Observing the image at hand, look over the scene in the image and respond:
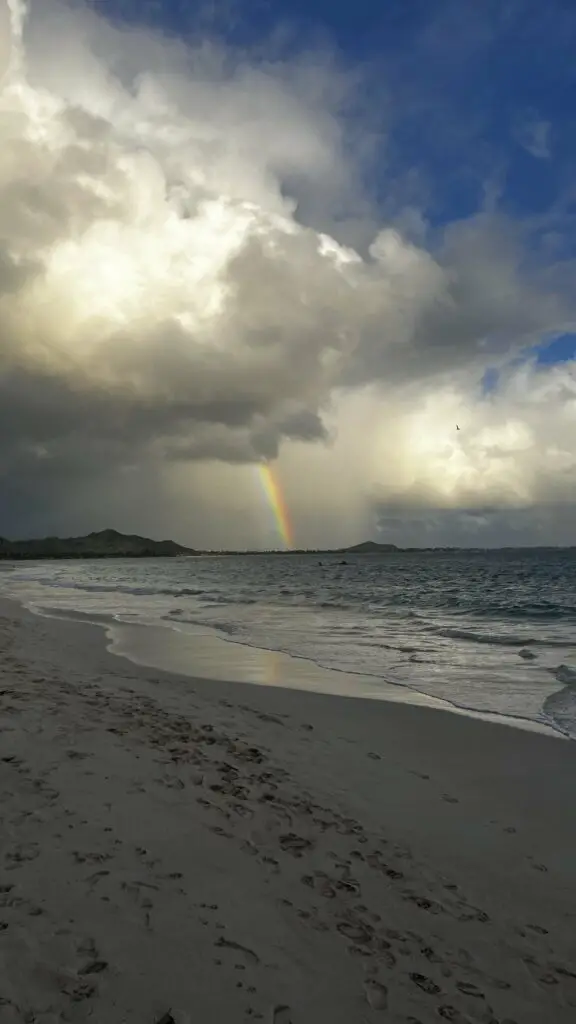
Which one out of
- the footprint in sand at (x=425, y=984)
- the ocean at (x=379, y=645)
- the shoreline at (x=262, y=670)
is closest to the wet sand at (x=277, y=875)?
the footprint in sand at (x=425, y=984)

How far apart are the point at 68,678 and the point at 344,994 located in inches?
434

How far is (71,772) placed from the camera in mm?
7281

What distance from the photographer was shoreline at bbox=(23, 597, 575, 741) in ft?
41.1

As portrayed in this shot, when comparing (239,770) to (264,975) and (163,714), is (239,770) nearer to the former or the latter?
(163,714)

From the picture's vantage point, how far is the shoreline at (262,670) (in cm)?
1253

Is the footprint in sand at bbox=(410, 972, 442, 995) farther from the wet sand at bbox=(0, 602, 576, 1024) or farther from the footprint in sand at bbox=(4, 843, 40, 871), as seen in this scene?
the footprint in sand at bbox=(4, 843, 40, 871)

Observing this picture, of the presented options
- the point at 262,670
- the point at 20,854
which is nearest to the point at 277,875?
the point at 20,854

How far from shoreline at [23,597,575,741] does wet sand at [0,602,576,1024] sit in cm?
242

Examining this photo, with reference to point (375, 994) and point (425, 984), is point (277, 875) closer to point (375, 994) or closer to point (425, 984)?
point (375, 994)

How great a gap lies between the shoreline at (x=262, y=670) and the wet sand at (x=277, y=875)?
95.4 inches

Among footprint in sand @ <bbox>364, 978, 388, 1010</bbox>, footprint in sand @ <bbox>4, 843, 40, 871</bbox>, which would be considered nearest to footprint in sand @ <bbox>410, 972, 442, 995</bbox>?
footprint in sand @ <bbox>364, 978, 388, 1010</bbox>

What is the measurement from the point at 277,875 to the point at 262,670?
11.5m

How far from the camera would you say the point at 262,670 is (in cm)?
1677

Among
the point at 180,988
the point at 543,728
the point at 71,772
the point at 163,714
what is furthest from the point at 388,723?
the point at 180,988
